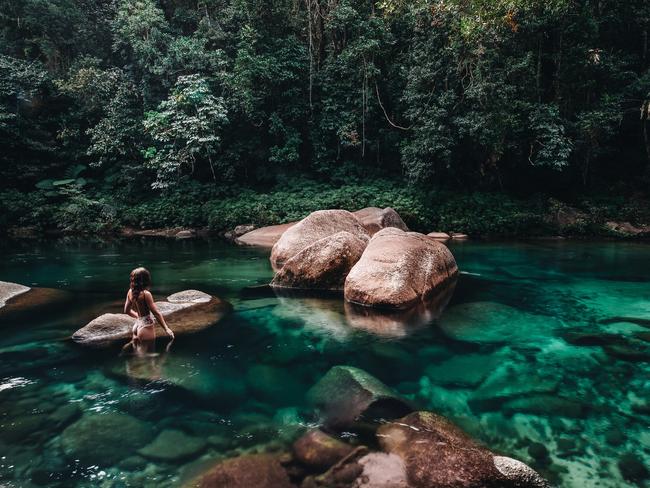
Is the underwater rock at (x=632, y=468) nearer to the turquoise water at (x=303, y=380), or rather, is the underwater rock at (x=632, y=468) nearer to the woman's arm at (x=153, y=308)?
the turquoise water at (x=303, y=380)

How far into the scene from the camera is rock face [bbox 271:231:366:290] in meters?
8.45

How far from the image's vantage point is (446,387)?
4633 mm

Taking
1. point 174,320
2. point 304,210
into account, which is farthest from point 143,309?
point 304,210

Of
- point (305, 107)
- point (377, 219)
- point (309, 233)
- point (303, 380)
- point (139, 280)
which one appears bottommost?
point (303, 380)

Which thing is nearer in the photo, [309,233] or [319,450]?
[319,450]

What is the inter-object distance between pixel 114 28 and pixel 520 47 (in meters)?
18.9

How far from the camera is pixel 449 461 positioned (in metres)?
3.03

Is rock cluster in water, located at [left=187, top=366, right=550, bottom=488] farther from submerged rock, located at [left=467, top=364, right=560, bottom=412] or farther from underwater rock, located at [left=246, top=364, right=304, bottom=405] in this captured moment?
submerged rock, located at [left=467, top=364, right=560, bottom=412]

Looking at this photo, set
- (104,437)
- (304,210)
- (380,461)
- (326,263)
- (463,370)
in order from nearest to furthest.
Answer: (380,461)
(104,437)
(463,370)
(326,263)
(304,210)

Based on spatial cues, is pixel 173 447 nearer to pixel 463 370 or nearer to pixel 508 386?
pixel 463 370

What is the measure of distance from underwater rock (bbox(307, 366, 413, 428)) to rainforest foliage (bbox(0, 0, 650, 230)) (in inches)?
520

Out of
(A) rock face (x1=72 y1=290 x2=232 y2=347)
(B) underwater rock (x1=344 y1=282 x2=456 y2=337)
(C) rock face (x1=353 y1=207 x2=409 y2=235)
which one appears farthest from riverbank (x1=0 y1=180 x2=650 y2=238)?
(A) rock face (x1=72 y1=290 x2=232 y2=347)

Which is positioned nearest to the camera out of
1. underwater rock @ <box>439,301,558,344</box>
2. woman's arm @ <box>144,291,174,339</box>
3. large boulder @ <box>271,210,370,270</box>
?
woman's arm @ <box>144,291,174,339</box>

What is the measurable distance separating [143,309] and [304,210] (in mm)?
12919
